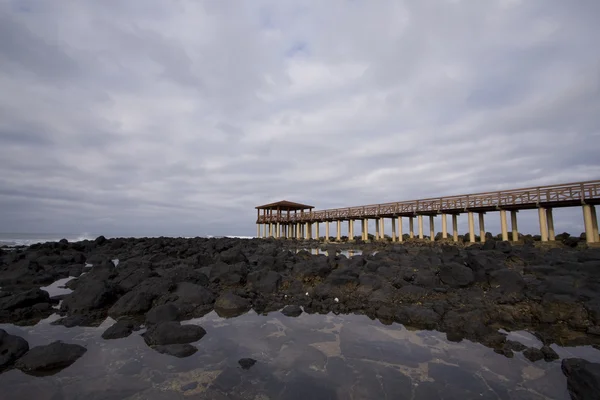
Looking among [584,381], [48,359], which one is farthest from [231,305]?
[584,381]

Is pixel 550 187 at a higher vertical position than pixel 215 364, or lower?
higher

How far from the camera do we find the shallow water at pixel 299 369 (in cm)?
472

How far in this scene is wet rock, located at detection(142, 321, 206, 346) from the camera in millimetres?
6609

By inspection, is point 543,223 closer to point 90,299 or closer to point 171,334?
point 171,334

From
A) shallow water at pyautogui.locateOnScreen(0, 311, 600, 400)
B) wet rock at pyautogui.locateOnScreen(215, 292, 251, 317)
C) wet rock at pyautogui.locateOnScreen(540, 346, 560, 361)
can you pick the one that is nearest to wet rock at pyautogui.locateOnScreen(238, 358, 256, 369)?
shallow water at pyautogui.locateOnScreen(0, 311, 600, 400)

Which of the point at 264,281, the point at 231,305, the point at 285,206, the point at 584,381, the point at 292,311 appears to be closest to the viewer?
the point at 584,381

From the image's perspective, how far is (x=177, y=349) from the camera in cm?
616

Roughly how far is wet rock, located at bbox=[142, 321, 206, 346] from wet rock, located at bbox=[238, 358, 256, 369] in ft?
5.50

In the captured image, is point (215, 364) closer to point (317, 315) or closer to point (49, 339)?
point (317, 315)

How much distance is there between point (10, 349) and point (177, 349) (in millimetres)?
3155

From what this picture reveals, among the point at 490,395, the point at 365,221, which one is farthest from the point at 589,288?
the point at 365,221

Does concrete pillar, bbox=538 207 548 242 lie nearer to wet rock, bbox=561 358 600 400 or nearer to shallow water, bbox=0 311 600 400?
shallow water, bbox=0 311 600 400

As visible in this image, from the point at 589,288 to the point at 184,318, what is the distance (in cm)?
1263

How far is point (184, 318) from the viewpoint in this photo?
8.45m
